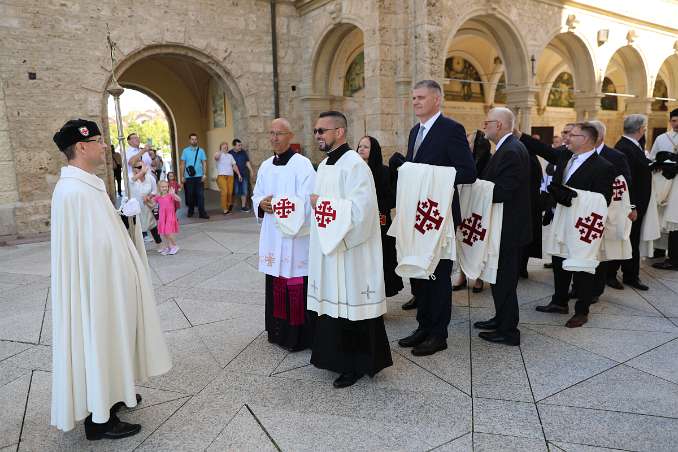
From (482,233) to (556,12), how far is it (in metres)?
10.6

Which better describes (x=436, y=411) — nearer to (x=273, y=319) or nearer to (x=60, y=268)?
(x=273, y=319)

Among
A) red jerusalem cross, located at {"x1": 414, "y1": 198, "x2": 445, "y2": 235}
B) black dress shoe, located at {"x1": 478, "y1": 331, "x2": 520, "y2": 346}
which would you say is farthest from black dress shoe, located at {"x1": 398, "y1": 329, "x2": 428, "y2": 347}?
red jerusalem cross, located at {"x1": 414, "y1": 198, "x2": 445, "y2": 235}

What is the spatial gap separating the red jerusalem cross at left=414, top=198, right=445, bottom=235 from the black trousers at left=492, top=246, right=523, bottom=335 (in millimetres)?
706

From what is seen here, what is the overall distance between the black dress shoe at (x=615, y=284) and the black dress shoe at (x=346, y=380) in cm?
342

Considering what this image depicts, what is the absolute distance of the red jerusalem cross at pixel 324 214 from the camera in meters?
2.83

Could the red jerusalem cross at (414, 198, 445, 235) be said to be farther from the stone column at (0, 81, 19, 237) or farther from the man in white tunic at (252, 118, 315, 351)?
the stone column at (0, 81, 19, 237)

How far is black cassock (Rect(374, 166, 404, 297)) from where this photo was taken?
4.09 m

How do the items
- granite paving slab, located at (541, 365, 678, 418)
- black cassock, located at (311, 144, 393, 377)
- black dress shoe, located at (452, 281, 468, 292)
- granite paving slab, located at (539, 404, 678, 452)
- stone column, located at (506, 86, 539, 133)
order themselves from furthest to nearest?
stone column, located at (506, 86, 539, 133), black dress shoe, located at (452, 281, 468, 292), black cassock, located at (311, 144, 393, 377), granite paving slab, located at (541, 365, 678, 418), granite paving slab, located at (539, 404, 678, 452)

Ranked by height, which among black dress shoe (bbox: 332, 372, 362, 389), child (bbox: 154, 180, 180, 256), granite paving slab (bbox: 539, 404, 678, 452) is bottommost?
granite paving slab (bbox: 539, 404, 678, 452)

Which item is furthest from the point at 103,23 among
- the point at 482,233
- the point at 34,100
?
the point at 482,233

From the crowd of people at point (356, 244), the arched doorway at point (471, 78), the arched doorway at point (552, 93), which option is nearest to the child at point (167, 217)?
the crowd of people at point (356, 244)

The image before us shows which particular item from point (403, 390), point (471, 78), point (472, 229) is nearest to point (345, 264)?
point (403, 390)

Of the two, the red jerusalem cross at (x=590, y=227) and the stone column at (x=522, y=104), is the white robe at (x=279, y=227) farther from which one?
the stone column at (x=522, y=104)

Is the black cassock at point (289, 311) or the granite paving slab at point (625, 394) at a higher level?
the black cassock at point (289, 311)
